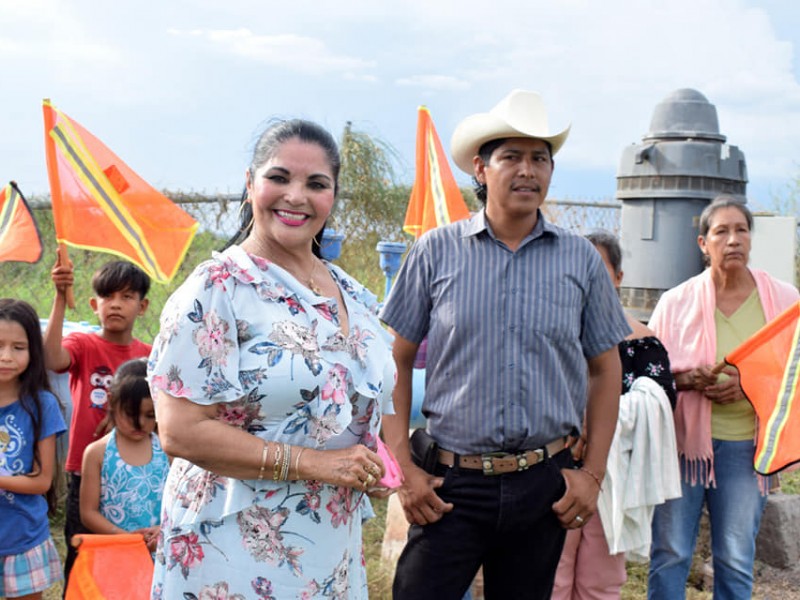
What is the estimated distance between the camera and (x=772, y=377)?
3359mm

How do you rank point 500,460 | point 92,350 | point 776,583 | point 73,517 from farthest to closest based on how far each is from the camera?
point 776,583 → point 92,350 → point 73,517 → point 500,460

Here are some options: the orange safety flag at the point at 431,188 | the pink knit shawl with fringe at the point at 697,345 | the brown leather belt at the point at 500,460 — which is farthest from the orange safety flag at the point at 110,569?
the orange safety flag at the point at 431,188

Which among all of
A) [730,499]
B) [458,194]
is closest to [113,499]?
[730,499]

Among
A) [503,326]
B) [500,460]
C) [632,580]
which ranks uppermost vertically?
[503,326]

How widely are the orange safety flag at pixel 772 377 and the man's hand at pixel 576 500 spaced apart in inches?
40.4

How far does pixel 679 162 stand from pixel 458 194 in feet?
4.35

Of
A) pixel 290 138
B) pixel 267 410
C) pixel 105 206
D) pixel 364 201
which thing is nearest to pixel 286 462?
pixel 267 410

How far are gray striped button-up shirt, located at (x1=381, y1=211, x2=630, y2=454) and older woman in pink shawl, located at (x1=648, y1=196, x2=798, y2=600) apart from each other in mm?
920

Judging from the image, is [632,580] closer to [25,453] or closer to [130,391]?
[130,391]

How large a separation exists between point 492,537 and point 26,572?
1840mm

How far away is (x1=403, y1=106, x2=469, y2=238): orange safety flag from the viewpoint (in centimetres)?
531

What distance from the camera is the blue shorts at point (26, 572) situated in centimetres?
322

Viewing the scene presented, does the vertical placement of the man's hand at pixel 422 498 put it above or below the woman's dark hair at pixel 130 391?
below

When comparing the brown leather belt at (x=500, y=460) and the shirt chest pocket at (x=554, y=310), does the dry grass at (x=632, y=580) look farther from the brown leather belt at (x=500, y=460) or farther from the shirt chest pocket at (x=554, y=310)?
the shirt chest pocket at (x=554, y=310)
